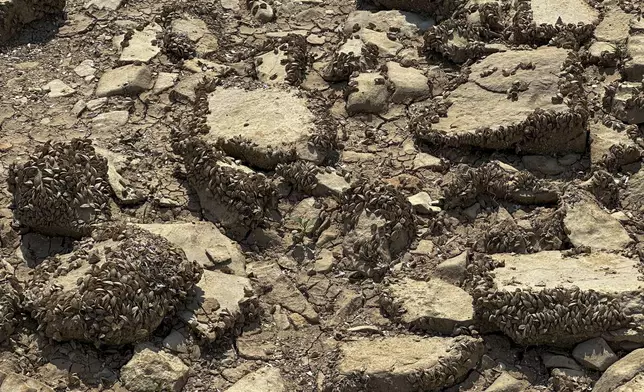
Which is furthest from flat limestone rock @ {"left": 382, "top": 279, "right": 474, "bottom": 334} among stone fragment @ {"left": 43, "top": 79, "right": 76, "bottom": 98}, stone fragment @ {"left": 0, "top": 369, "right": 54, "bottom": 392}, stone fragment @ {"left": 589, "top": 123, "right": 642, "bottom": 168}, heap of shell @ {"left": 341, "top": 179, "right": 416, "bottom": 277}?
stone fragment @ {"left": 43, "top": 79, "right": 76, "bottom": 98}

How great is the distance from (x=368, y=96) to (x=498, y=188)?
163 centimetres

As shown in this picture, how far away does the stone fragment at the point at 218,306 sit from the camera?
653 cm

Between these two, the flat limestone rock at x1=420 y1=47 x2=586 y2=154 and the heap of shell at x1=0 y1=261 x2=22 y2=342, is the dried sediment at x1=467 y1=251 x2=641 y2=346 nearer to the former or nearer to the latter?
the flat limestone rock at x1=420 y1=47 x2=586 y2=154

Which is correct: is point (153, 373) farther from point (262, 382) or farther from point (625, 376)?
point (625, 376)

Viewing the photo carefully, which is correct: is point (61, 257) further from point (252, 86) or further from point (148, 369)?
point (252, 86)

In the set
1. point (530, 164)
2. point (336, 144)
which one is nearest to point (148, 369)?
point (336, 144)

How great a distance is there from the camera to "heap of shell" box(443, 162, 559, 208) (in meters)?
7.46

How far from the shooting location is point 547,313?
6234 mm

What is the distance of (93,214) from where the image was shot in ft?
23.7

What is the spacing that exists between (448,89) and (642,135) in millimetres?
1690

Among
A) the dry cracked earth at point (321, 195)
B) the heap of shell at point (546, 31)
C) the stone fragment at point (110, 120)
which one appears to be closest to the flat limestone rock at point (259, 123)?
the dry cracked earth at point (321, 195)

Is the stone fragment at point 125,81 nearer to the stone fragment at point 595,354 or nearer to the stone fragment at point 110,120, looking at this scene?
the stone fragment at point 110,120

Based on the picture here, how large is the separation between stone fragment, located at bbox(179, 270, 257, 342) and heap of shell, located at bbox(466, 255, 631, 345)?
1.61 m

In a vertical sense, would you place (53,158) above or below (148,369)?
above
